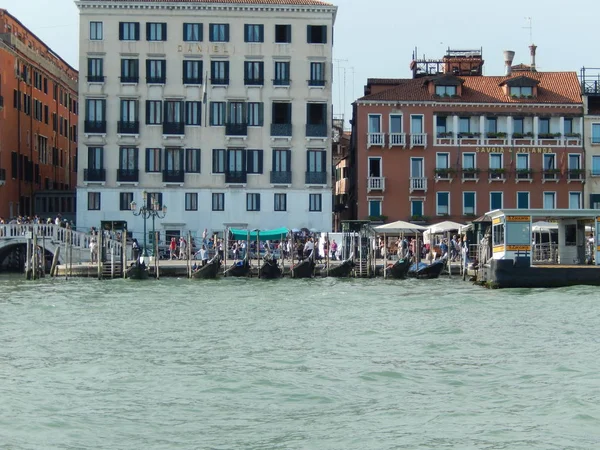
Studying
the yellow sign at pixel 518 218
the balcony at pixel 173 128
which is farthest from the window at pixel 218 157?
the yellow sign at pixel 518 218

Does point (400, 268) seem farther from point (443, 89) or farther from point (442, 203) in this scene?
point (443, 89)

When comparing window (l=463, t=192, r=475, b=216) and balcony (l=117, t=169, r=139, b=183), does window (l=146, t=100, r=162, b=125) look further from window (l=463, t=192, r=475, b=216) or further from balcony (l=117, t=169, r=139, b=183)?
window (l=463, t=192, r=475, b=216)

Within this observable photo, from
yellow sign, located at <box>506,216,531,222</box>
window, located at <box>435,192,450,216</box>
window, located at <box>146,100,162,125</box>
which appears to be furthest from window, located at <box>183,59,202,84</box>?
yellow sign, located at <box>506,216,531,222</box>

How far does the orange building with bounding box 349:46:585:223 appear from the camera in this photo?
55.8m

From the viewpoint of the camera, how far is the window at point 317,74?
5428cm

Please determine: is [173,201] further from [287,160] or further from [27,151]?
[27,151]

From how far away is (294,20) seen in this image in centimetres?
5428

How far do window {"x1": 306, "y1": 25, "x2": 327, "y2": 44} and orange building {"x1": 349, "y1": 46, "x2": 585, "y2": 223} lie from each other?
3623mm

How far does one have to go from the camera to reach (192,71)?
5397 cm

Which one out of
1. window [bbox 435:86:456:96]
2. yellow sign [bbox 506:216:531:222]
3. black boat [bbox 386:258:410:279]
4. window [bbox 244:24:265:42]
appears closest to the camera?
yellow sign [bbox 506:216:531:222]

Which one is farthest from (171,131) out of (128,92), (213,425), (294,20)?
(213,425)

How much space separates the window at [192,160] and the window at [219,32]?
521 cm

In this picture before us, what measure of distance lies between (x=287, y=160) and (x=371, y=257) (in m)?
10.1

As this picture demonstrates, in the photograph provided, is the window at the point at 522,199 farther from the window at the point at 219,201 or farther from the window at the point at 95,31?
the window at the point at 95,31
